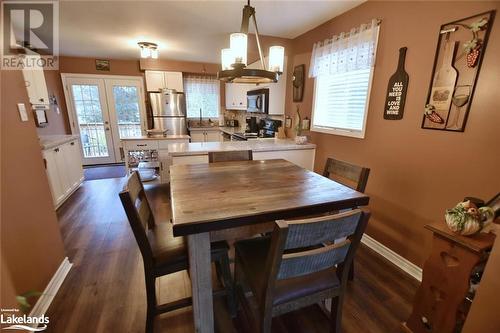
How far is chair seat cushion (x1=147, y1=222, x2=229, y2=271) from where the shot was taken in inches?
49.4

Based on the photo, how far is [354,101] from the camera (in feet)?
7.82

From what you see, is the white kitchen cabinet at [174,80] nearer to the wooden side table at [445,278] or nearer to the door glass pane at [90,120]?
the door glass pane at [90,120]

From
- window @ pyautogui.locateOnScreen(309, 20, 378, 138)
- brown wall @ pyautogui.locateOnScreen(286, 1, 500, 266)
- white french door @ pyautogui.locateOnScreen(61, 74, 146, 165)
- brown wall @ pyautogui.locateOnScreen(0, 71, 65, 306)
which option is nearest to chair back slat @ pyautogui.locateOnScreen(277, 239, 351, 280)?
brown wall @ pyautogui.locateOnScreen(286, 1, 500, 266)

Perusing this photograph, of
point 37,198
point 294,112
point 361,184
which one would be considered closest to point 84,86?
point 37,198

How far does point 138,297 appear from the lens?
1624mm

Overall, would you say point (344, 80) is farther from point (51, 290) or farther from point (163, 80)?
point (163, 80)

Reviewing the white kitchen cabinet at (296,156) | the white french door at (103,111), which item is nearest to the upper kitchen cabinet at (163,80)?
the white french door at (103,111)

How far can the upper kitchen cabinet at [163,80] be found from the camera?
16.8ft

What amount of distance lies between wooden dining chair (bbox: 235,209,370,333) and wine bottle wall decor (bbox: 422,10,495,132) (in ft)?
3.93

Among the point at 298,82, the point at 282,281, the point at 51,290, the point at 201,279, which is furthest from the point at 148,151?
the point at 282,281

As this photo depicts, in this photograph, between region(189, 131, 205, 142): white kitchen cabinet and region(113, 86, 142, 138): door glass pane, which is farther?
region(189, 131, 205, 142): white kitchen cabinet

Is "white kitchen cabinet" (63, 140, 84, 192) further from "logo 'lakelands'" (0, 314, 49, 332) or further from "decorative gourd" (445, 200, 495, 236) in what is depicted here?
"decorative gourd" (445, 200, 495, 236)

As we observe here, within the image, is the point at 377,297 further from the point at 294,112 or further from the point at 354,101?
the point at 294,112

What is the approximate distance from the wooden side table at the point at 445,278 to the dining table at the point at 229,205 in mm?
455
